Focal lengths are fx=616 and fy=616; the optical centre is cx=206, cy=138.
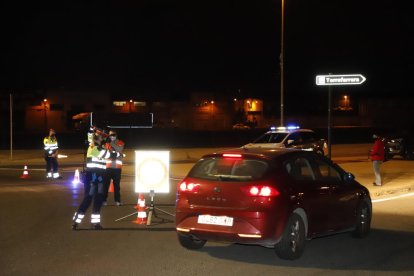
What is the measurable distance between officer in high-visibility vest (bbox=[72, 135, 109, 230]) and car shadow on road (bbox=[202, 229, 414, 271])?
2291mm

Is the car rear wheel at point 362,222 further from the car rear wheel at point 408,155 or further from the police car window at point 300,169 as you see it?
the car rear wheel at point 408,155

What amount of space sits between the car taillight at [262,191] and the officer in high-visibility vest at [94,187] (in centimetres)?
349

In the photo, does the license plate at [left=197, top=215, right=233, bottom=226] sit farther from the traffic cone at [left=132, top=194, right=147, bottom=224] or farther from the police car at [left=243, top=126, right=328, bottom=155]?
the police car at [left=243, top=126, right=328, bottom=155]

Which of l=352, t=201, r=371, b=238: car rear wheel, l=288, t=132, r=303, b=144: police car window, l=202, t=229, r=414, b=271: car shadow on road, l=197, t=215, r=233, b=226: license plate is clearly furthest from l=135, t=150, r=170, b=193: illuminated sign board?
l=288, t=132, r=303, b=144: police car window

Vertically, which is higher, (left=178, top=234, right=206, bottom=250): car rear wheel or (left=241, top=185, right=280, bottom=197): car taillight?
(left=241, top=185, right=280, bottom=197): car taillight

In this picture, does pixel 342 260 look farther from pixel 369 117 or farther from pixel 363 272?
pixel 369 117

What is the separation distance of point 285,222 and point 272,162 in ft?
2.70

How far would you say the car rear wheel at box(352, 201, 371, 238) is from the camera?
992 centimetres

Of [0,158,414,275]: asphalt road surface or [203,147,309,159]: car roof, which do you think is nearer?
[0,158,414,275]: asphalt road surface

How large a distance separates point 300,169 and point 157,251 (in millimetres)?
2358

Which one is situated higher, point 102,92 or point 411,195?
point 102,92

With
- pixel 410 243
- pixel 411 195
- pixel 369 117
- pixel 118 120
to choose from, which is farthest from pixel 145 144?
pixel 369 117

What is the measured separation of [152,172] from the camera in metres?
11.6

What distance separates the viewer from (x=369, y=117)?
79000mm
